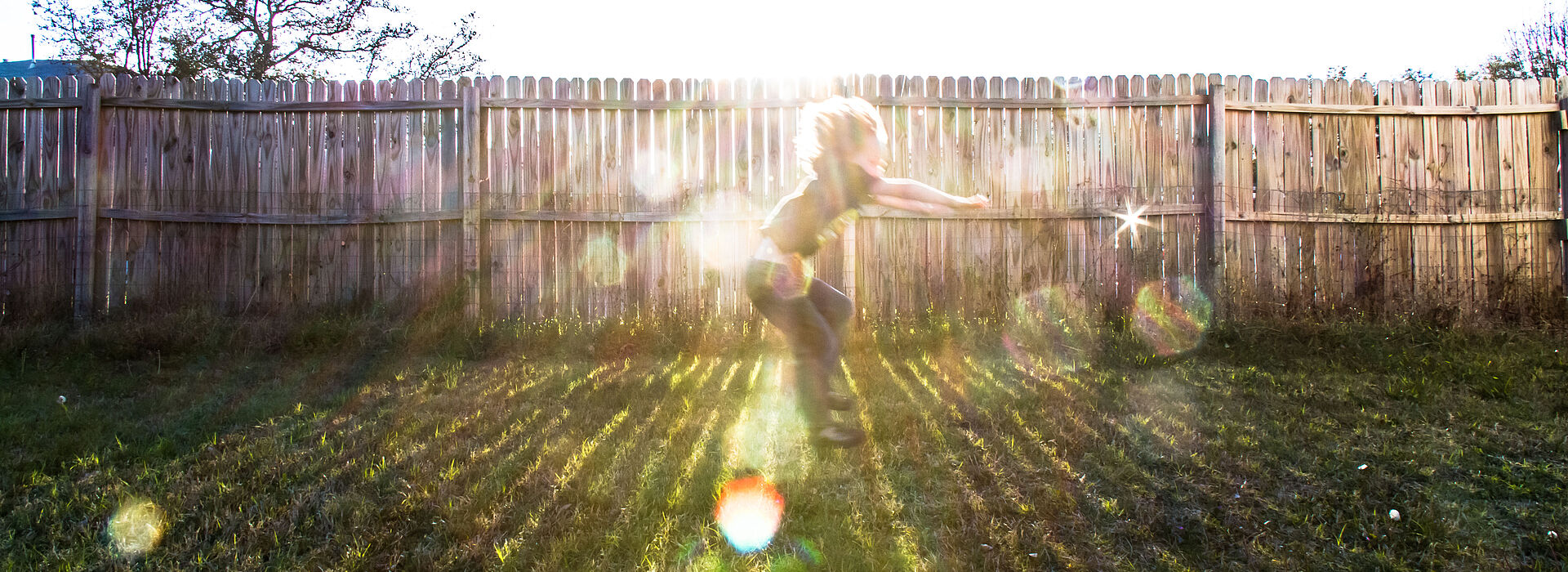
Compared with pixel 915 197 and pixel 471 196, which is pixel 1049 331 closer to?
pixel 915 197

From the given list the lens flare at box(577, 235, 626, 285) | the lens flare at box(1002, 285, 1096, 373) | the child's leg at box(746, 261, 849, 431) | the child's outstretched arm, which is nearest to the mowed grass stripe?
the child's leg at box(746, 261, 849, 431)

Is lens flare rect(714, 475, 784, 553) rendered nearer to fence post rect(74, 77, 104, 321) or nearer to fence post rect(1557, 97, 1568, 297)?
fence post rect(74, 77, 104, 321)

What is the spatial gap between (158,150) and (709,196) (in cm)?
457

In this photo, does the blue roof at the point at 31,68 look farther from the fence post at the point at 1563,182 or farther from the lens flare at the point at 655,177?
the fence post at the point at 1563,182

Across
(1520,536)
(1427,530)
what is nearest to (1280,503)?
(1427,530)

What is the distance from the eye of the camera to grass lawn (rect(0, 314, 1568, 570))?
2.36 metres

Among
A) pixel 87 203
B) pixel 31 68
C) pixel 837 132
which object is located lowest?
pixel 837 132

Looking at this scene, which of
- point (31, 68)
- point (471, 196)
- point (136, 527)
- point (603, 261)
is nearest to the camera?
point (136, 527)

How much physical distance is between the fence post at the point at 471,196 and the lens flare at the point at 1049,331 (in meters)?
4.18

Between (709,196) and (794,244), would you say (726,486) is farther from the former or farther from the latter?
(709,196)

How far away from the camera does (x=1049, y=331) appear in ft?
18.7

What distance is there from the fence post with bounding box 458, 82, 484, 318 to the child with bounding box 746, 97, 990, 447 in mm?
3809

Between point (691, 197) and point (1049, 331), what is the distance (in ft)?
9.99

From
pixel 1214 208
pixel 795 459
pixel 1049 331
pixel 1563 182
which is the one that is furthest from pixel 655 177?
pixel 1563 182
